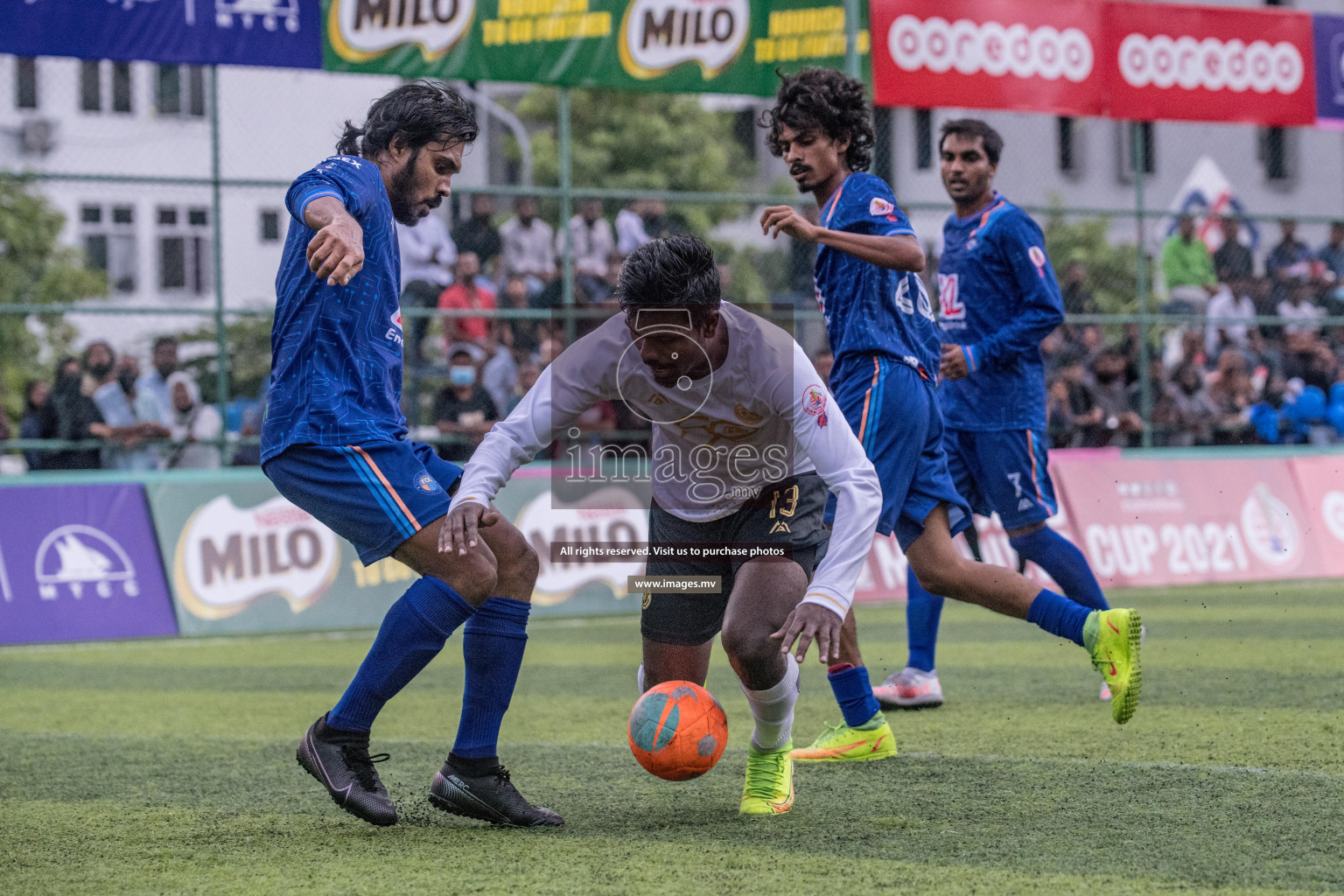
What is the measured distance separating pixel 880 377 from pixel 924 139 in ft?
47.6

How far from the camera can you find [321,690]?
762 centimetres

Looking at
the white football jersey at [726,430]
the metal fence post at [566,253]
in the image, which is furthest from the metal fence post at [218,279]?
the white football jersey at [726,430]

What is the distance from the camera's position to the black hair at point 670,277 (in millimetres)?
4055

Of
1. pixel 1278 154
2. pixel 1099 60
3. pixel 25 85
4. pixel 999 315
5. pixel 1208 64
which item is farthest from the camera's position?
pixel 1278 154

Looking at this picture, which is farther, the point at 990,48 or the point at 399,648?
the point at 990,48

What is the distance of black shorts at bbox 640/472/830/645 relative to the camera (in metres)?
4.56

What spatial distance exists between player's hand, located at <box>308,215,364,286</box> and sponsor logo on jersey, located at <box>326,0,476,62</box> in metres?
8.23

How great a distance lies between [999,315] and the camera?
681cm

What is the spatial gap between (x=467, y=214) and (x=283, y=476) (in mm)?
9340

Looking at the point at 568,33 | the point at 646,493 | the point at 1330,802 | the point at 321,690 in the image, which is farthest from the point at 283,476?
the point at 568,33

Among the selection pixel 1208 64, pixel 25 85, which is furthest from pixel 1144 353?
pixel 25 85

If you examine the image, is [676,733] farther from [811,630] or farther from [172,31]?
[172,31]

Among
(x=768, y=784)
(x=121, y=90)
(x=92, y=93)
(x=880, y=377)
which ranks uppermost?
(x=121, y=90)

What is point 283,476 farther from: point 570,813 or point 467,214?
point 467,214
